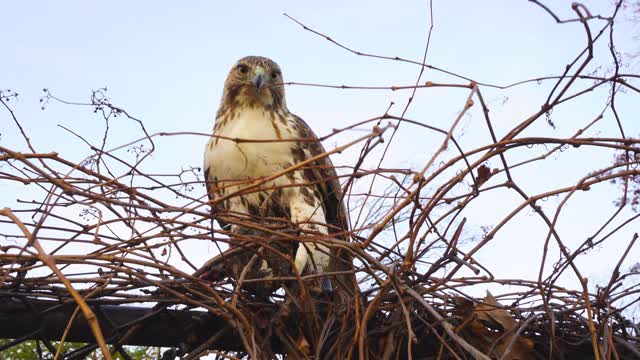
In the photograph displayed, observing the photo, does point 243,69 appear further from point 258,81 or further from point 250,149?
point 250,149

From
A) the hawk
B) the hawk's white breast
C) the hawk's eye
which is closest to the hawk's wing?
the hawk

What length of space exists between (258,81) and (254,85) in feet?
0.11

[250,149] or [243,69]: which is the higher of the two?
[243,69]

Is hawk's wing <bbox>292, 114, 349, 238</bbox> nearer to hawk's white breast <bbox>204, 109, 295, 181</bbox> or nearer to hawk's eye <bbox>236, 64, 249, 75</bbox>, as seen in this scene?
hawk's white breast <bbox>204, 109, 295, 181</bbox>

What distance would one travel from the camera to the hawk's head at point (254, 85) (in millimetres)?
4113

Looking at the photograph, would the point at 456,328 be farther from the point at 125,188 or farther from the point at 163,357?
the point at 125,188

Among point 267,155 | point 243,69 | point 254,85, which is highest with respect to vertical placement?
point 243,69

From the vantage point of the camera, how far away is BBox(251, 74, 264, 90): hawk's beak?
4130 millimetres

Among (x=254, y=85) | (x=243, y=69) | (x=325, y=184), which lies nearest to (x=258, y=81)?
(x=254, y=85)

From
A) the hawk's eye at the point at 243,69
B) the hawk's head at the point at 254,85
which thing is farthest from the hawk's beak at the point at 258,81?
the hawk's eye at the point at 243,69

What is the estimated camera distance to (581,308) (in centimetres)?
231

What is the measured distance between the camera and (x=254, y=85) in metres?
4.16

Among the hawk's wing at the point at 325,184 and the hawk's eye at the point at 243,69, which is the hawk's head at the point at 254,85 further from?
the hawk's wing at the point at 325,184

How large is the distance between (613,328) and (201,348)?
123 centimetres
